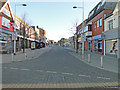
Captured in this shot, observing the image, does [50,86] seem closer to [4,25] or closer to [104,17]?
[104,17]

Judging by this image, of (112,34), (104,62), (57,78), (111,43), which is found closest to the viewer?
(57,78)

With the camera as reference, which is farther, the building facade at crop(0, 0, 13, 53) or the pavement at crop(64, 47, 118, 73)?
the building facade at crop(0, 0, 13, 53)

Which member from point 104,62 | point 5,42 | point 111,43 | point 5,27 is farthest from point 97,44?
point 5,27

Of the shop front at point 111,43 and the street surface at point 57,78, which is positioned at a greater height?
the shop front at point 111,43

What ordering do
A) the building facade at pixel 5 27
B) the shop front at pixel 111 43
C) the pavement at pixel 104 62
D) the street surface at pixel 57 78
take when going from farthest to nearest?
1. the building facade at pixel 5 27
2. the shop front at pixel 111 43
3. the pavement at pixel 104 62
4. the street surface at pixel 57 78

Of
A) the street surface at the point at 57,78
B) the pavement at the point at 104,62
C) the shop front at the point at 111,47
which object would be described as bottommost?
the pavement at the point at 104,62

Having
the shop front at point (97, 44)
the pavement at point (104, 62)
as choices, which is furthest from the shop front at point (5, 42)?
the shop front at point (97, 44)

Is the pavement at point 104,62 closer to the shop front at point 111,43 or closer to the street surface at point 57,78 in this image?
the street surface at point 57,78

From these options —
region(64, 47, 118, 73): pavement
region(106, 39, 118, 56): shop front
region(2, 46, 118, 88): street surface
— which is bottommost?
region(64, 47, 118, 73): pavement

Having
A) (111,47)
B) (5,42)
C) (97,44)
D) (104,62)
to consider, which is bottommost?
(104,62)

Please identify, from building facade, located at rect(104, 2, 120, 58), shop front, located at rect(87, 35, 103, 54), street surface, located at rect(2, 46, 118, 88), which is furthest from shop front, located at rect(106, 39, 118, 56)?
street surface, located at rect(2, 46, 118, 88)

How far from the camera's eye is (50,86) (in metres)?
4.17

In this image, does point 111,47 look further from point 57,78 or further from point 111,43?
point 57,78

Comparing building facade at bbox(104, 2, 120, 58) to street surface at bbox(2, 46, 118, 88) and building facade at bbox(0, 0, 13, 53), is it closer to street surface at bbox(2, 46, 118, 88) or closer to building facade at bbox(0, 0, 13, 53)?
street surface at bbox(2, 46, 118, 88)
